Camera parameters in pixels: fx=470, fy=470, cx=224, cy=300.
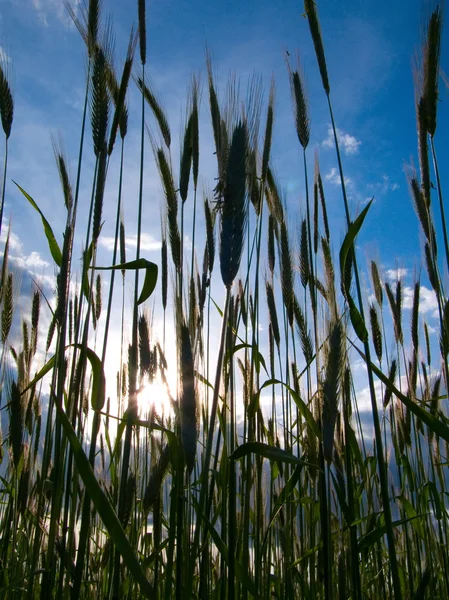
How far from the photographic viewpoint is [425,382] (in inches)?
151

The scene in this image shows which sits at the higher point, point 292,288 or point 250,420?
point 292,288

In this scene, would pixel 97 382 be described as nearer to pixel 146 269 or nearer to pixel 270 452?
pixel 146 269

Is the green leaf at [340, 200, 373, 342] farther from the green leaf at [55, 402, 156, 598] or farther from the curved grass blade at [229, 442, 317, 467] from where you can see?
the green leaf at [55, 402, 156, 598]

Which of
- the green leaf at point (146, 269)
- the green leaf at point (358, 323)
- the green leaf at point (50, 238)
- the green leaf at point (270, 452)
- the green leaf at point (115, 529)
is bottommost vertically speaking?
the green leaf at point (115, 529)

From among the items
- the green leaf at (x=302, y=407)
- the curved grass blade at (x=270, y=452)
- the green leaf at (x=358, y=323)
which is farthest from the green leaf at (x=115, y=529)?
the green leaf at (x=358, y=323)

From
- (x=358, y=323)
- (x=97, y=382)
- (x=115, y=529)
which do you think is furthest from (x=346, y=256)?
(x=115, y=529)

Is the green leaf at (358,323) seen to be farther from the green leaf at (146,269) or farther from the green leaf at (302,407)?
the green leaf at (146,269)

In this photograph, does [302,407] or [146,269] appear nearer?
[146,269]

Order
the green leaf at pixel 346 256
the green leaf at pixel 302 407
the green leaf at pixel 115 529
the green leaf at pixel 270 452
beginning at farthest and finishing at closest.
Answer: the green leaf at pixel 302 407 < the green leaf at pixel 346 256 < the green leaf at pixel 270 452 < the green leaf at pixel 115 529

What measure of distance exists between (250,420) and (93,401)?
604mm

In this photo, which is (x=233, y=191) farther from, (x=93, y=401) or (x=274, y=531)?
(x=274, y=531)

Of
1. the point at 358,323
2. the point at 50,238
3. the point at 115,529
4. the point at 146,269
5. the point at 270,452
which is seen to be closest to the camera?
the point at 115,529

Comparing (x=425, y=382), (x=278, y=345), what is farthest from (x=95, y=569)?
(x=425, y=382)

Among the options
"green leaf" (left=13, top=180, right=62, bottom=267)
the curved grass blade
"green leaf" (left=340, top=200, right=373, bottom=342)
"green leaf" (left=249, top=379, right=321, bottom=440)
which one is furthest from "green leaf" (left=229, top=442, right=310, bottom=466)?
"green leaf" (left=13, top=180, right=62, bottom=267)
